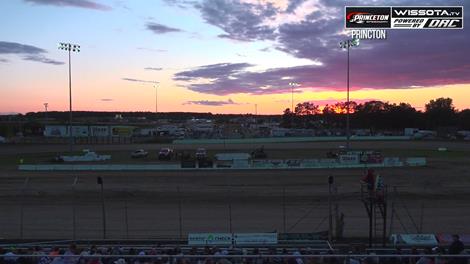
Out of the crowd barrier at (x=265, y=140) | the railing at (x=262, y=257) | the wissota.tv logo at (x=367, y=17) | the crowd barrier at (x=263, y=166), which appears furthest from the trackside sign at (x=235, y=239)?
the crowd barrier at (x=265, y=140)

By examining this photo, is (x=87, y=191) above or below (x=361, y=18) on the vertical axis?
below

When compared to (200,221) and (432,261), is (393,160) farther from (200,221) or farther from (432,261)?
(432,261)

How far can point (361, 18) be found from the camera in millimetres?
22016

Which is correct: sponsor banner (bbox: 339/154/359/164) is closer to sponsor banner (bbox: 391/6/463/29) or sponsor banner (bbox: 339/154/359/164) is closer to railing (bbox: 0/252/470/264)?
sponsor banner (bbox: 391/6/463/29)

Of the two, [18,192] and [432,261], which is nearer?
[432,261]

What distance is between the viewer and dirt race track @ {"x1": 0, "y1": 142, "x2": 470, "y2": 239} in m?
23.3

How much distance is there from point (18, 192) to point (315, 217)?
21463 mm

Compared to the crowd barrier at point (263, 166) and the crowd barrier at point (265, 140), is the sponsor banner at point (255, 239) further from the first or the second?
the crowd barrier at point (265, 140)

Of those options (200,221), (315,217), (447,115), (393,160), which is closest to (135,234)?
(200,221)

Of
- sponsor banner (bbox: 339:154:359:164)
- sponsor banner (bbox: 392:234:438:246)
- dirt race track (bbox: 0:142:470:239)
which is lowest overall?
dirt race track (bbox: 0:142:470:239)

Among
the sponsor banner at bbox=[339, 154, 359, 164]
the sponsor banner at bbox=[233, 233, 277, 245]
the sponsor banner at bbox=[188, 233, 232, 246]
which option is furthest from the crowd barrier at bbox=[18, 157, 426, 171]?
the sponsor banner at bbox=[233, 233, 277, 245]

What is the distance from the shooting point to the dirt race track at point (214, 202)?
23.3 metres

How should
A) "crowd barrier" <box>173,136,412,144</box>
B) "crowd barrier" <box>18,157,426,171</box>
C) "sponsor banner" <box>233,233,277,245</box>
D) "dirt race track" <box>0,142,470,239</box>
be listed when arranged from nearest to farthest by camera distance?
"sponsor banner" <box>233,233,277,245</box> → "dirt race track" <box>0,142,470,239</box> → "crowd barrier" <box>18,157,426,171</box> → "crowd barrier" <box>173,136,412,144</box>

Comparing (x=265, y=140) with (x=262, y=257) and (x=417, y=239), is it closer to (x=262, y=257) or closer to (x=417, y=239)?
(x=417, y=239)
